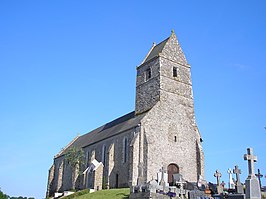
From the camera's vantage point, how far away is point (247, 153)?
14.8 metres

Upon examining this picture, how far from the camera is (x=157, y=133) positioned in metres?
34.1

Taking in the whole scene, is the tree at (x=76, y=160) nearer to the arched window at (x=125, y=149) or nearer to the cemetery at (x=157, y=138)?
the cemetery at (x=157, y=138)

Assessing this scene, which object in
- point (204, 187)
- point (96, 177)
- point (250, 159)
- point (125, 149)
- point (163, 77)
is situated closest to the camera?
point (250, 159)

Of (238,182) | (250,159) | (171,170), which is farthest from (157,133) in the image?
(250,159)

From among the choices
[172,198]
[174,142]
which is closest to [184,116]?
[174,142]

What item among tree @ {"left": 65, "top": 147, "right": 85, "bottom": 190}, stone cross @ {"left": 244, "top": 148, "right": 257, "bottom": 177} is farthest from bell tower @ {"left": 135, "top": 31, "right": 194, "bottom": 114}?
stone cross @ {"left": 244, "top": 148, "right": 257, "bottom": 177}

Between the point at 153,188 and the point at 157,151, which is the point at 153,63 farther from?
the point at 153,188

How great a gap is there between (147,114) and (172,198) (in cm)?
1360

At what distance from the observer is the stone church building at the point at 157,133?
32.8 metres

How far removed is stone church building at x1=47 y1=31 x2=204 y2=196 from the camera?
1289 inches

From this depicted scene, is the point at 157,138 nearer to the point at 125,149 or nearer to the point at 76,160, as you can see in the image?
the point at 125,149

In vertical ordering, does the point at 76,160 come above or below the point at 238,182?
above

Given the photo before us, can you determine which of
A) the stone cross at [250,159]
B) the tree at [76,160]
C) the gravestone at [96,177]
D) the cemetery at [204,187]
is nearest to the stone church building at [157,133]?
the gravestone at [96,177]

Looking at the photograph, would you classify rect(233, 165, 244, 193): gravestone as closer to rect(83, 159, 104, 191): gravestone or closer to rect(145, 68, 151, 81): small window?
rect(83, 159, 104, 191): gravestone
